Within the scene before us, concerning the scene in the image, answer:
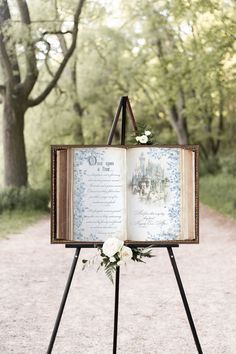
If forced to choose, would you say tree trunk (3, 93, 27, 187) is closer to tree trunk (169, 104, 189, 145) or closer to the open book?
tree trunk (169, 104, 189, 145)

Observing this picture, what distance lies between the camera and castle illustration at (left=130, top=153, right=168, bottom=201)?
424 cm

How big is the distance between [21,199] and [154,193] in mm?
14447

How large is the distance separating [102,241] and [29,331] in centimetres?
201

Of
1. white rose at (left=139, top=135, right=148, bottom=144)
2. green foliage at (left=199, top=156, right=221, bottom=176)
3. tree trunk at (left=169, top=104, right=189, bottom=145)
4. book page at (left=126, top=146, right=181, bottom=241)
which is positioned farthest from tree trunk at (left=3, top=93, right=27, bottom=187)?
book page at (left=126, top=146, right=181, bottom=241)

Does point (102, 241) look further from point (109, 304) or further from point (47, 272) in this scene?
point (47, 272)

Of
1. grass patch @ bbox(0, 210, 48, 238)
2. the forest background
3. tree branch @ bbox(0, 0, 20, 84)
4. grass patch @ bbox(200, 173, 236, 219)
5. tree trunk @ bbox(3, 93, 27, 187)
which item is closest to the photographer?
grass patch @ bbox(0, 210, 48, 238)

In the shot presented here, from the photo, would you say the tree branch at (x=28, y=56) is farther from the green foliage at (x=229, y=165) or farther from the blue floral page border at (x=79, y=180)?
the blue floral page border at (x=79, y=180)

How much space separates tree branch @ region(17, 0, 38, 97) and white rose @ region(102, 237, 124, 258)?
1485cm

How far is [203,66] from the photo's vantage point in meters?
21.0

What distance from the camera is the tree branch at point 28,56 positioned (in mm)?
18188

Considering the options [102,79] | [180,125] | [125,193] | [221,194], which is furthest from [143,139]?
[180,125]

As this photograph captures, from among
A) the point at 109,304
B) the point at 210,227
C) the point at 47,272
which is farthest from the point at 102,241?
the point at 210,227

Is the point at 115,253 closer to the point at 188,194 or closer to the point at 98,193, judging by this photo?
the point at 98,193

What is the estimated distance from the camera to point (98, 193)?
14.0ft
